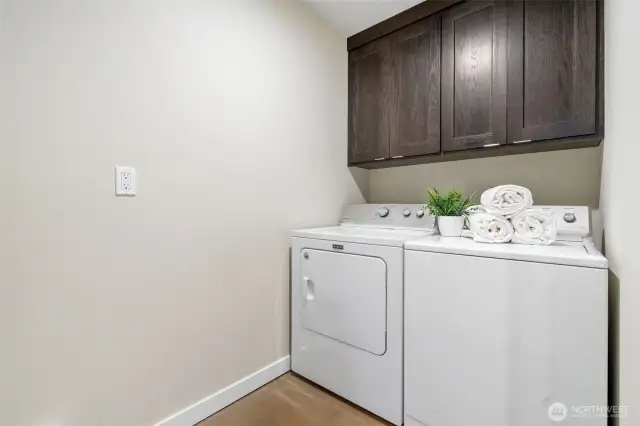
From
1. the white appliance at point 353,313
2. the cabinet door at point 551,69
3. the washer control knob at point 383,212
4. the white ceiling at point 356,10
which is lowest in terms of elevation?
the white appliance at point 353,313

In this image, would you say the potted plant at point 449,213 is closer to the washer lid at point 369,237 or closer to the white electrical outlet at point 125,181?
the washer lid at point 369,237

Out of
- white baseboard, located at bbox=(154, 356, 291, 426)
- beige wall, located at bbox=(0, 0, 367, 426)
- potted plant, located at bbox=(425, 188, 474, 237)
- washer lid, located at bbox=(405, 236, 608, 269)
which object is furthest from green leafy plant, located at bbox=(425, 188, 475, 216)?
white baseboard, located at bbox=(154, 356, 291, 426)

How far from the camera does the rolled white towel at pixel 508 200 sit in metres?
1.30

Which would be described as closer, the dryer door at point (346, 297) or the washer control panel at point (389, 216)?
the dryer door at point (346, 297)

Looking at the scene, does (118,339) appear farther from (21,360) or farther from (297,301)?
(297,301)

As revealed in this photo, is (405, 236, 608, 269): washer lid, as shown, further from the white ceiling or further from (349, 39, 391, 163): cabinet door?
the white ceiling

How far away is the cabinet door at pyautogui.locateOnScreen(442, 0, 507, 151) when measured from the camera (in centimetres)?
167

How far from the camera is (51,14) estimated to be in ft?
3.39

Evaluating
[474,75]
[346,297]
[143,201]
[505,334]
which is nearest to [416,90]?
[474,75]

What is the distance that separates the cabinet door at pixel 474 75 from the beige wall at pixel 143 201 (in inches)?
37.7

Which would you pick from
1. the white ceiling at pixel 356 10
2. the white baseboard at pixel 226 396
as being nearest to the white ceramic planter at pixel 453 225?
the white baseboard at pixel 226 396

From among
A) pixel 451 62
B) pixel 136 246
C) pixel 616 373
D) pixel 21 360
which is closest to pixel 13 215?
pixel 136 246

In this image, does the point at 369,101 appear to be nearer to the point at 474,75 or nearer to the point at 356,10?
the point at 356,10

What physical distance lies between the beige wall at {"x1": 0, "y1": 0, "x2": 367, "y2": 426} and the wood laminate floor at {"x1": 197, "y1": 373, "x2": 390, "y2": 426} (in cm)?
16
